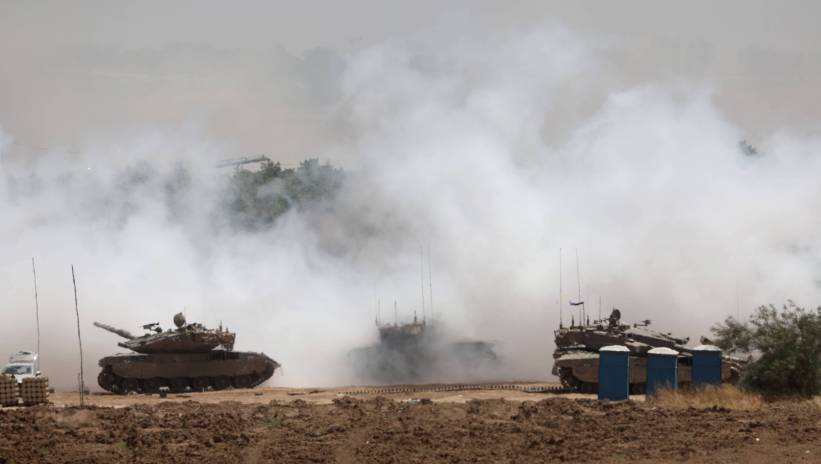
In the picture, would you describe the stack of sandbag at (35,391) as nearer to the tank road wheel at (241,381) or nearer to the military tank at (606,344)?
the tank road wheel at (241,381)

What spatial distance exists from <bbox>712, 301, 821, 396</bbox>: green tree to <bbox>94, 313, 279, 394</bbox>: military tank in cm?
1708

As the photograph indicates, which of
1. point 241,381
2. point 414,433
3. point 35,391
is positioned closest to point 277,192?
point 241,381

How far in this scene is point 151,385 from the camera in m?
43.1

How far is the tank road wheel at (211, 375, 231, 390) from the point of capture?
4403 cm

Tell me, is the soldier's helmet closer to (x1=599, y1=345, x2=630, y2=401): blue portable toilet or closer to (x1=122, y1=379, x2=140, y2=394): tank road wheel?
(x1=122, y1=379, x2=140, y2=394): tank road wheel

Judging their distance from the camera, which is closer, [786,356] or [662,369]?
[786,356]

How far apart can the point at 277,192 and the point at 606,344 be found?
41.3 metres

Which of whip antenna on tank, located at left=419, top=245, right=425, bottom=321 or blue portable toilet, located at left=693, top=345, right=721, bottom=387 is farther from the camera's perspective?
whip antenna on tank, located at left=419, top=245, right=425, bottom=321

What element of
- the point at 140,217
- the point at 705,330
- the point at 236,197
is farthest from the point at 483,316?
the point at 236,197

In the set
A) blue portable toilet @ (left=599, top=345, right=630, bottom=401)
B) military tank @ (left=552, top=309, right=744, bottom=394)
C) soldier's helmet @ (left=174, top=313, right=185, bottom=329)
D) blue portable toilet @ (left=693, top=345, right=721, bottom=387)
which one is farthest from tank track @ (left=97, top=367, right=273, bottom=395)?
blue portable toilet @ (left=693, top=345, right=721, bottom=387)

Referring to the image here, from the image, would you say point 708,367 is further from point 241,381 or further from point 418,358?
point 418,358

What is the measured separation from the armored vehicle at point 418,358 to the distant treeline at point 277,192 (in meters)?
18.6

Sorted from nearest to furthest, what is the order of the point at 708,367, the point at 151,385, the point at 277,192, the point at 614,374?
the point at 614,374 → the point at 708,367 → the point at 151,385 → the point at 277,192

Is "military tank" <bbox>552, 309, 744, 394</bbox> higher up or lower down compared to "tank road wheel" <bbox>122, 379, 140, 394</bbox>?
higher up
